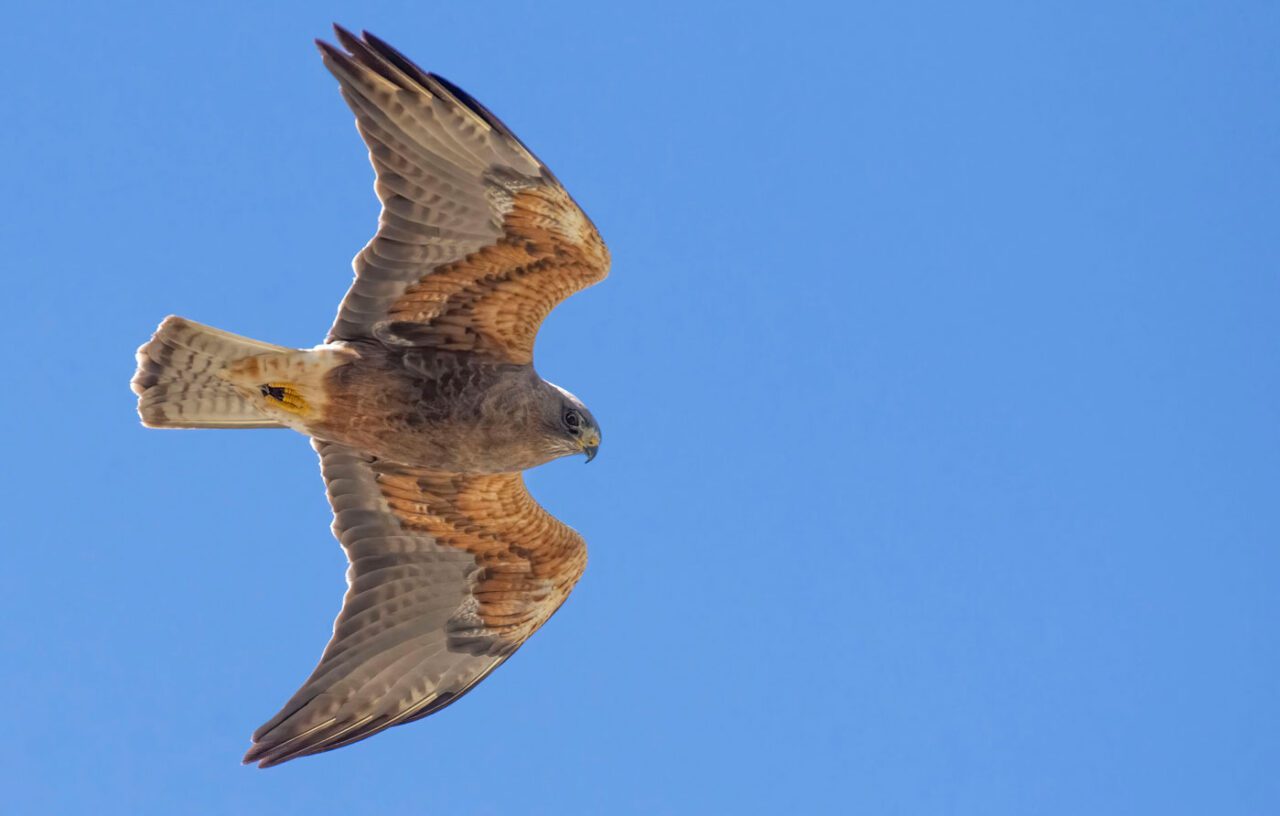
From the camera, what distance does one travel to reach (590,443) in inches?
444

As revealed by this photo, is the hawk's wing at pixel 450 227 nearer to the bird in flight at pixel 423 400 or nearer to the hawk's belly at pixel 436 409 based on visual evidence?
the bird in flight at pixel 423 400

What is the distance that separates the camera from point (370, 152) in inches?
406

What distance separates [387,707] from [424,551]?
4.05 ft

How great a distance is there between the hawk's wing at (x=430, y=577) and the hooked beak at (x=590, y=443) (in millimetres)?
753

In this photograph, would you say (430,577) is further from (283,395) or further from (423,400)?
(283,395)

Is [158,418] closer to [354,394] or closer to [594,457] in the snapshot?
[354,394]

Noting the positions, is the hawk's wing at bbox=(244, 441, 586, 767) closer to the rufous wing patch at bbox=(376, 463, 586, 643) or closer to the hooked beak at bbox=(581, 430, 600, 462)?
the rufous wing patch at bbox=(376, 463, 586, 643)

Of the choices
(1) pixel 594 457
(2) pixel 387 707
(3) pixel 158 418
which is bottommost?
(2) pixel 387 707

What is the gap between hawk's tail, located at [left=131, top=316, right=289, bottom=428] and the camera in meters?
10.9

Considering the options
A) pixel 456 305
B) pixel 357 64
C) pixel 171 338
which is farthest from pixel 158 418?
pixel 357 64

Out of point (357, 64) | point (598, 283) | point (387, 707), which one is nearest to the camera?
point (357, 64)

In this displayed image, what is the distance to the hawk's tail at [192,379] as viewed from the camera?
10.9 m

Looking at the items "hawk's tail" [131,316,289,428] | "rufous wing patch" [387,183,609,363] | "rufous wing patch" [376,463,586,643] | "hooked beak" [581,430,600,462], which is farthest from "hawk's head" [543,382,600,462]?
"hawk's tail" [131,316,289,428]

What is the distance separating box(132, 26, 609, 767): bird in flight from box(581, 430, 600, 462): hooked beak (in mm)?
13
